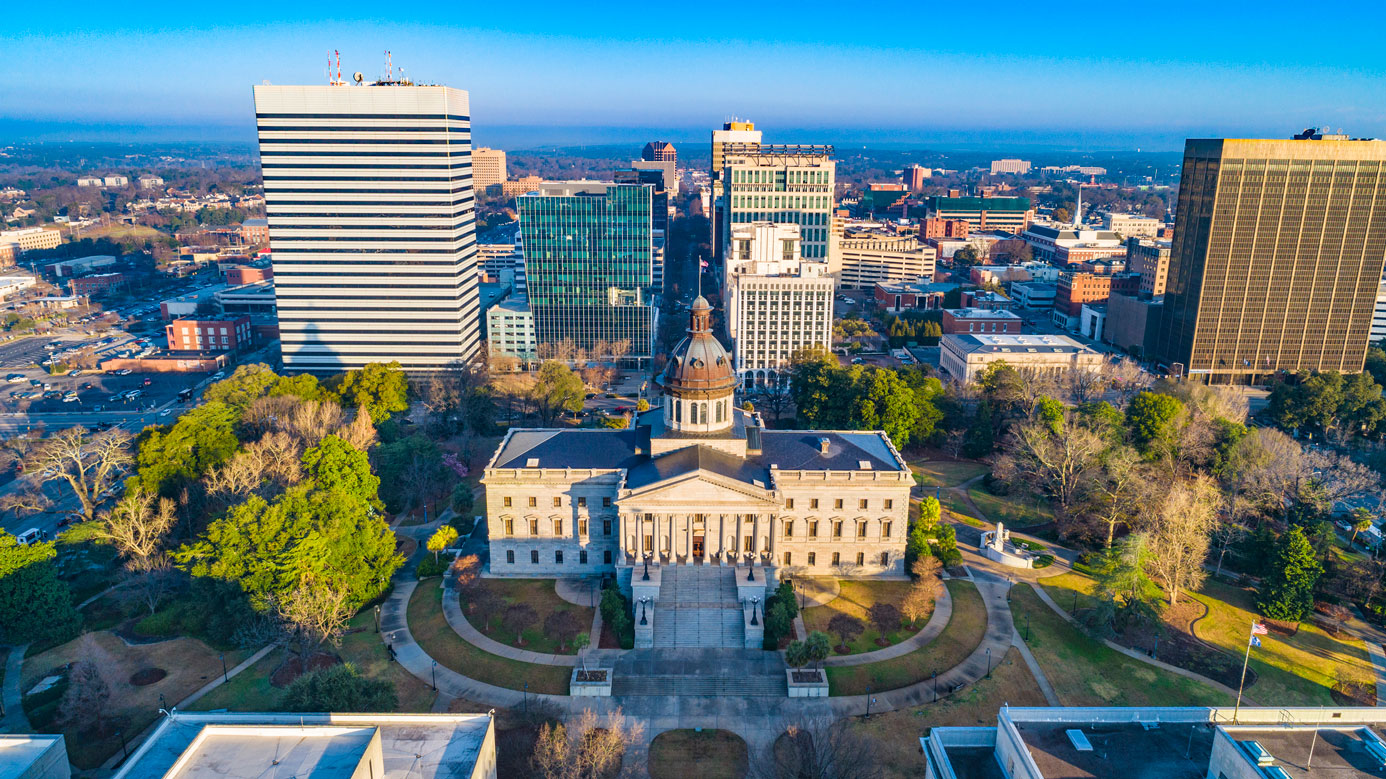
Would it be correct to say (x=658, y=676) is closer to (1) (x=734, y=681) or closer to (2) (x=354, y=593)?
(1) (x=734, y=681)

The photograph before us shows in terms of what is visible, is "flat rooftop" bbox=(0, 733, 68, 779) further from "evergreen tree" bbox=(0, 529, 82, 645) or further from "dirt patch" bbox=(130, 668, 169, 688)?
"evergreen tree" bbox=(0, 529, 82, 645)

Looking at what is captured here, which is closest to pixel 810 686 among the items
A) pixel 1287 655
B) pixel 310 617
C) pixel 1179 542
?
pixel 1179 542

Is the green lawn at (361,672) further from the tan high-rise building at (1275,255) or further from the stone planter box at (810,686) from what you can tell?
the tan high-rise building at (1275,255)

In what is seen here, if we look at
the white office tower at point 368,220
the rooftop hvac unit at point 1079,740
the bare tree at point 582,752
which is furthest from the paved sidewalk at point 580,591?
the white office tower at point 368,220

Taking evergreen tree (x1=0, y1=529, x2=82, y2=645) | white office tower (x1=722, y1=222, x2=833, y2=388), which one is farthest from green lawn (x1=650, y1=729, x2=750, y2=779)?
white office tower (x1=722, y1=222, x2=833, y2=388)

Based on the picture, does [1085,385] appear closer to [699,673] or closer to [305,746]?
[699,673]
